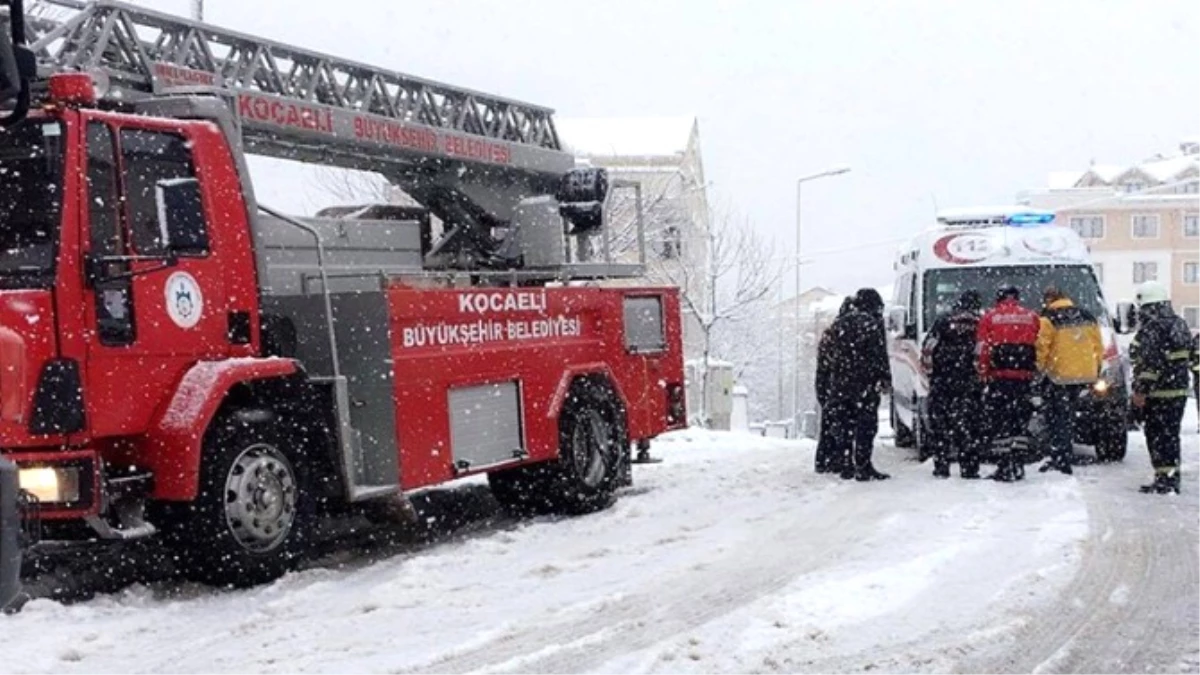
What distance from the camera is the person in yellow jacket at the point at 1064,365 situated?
12.2m

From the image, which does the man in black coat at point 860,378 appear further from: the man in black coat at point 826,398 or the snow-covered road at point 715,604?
the snow-covered road at point 715,604

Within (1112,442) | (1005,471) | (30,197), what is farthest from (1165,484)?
(30,197)

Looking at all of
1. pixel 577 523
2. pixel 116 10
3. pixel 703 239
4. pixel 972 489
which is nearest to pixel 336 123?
pixel 116 10

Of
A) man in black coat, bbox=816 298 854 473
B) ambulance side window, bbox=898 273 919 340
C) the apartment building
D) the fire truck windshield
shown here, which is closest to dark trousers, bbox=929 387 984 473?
man in black coat, bbox=816 298 854 473

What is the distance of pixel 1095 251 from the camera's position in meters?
73.0

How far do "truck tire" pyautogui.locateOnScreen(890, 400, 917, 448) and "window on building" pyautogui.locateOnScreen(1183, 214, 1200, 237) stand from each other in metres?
Result: 62.3

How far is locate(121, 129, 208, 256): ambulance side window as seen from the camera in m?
7.21

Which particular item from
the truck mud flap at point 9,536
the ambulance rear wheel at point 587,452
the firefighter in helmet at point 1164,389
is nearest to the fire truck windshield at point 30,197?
the truck mud flap at point 9,536

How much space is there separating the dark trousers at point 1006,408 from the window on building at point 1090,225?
63.8m

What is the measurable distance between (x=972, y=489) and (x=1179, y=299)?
222ft

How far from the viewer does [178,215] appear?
701 cm

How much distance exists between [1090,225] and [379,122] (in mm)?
68794

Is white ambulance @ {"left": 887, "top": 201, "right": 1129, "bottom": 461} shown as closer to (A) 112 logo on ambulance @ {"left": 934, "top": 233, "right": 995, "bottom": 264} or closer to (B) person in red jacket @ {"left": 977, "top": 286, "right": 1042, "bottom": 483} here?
(A) 112 logo on ambulance @ {"left": 934, "top": 233, "right": 995, "bottom": 264}

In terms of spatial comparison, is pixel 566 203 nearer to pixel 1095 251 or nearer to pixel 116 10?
pixel 116 10
